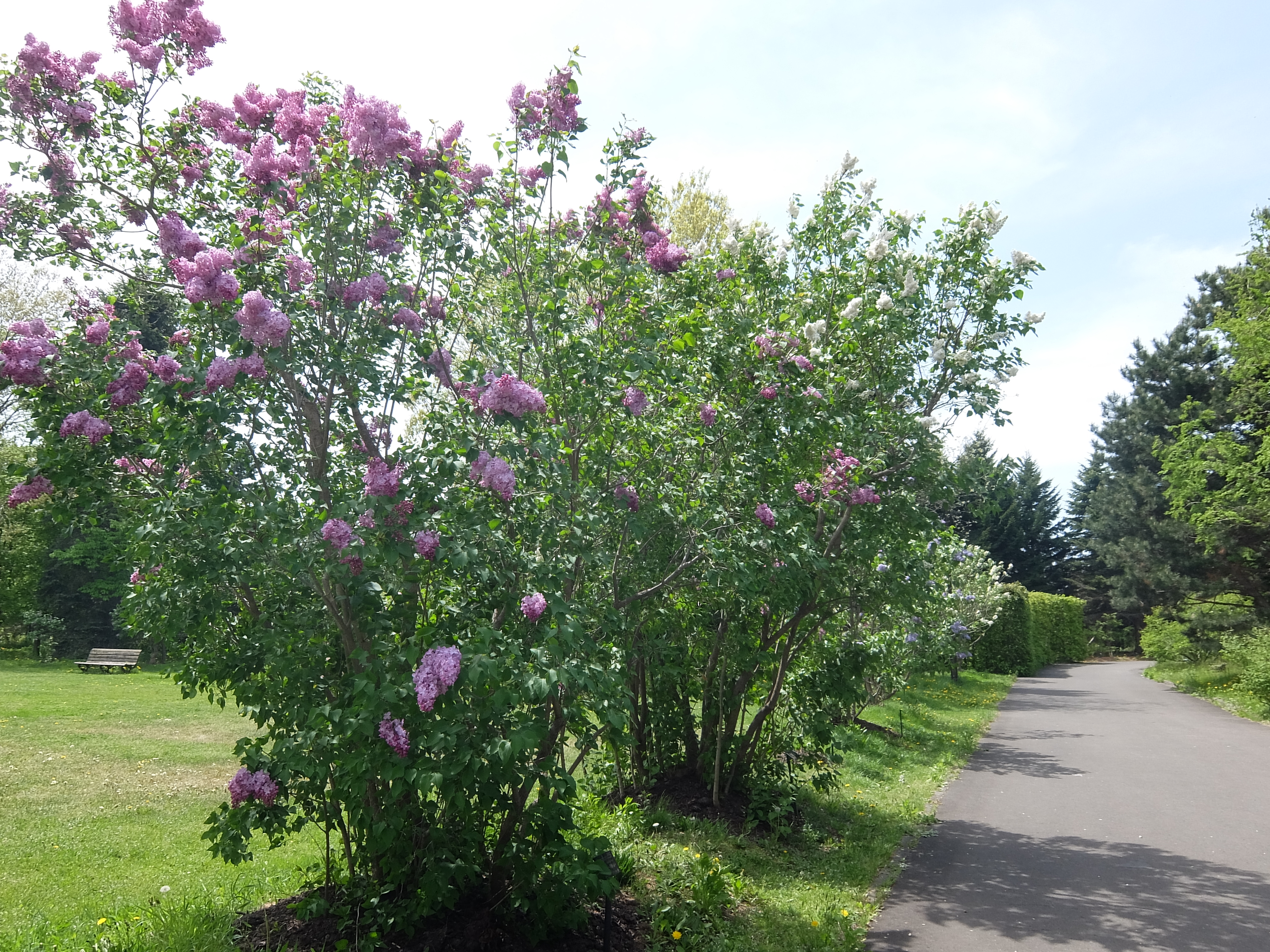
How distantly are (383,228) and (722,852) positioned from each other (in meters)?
5.05

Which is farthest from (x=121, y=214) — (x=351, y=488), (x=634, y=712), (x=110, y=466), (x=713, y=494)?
(x=634, y=712)

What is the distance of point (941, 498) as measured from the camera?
733 cm

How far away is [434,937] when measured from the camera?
4.20m

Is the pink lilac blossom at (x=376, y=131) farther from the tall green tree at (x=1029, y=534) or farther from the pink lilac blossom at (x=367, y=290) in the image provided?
the tall green tree at (x=1029, y=534)

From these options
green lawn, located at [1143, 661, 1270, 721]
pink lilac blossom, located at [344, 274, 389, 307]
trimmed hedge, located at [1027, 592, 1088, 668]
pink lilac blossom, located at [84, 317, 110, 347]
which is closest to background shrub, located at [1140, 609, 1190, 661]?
green lawn, located at [1143, 661, 1270, 721]

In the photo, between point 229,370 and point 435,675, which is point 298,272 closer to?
point 229,370

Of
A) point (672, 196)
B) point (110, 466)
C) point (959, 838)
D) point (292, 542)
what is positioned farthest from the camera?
point (672, 196)

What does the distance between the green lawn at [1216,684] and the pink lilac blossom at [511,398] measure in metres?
17.3

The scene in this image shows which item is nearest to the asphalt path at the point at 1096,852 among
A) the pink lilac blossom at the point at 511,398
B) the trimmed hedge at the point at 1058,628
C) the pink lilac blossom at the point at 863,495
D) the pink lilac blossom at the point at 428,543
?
the pink lilac blossom at the point at 863,495

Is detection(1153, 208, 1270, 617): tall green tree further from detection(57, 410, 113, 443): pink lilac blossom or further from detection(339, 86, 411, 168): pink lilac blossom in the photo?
detection(57, 410, 113, 443): pink lilac blossom

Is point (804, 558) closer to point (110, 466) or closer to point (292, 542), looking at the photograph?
point (292, 542)

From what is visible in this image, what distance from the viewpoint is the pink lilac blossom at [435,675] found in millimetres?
3379

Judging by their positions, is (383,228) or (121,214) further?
(121,214)

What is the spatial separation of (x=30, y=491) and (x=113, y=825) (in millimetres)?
4516
